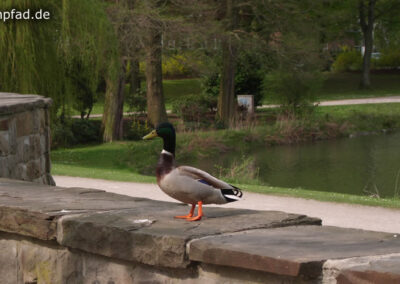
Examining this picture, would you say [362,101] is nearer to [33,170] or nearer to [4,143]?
[33,170]

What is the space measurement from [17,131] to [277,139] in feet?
61.7

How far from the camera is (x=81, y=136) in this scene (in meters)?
23.5

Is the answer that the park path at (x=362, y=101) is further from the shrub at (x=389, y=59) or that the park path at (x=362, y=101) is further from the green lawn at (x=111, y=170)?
the shrub at (x=389, y=59)

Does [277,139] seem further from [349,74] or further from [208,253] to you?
[349,74]

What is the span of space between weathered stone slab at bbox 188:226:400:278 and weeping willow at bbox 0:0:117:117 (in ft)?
44.2

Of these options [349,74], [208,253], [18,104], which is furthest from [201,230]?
[349,74]

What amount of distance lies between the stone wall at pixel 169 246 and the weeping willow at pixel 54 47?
39.6 feet

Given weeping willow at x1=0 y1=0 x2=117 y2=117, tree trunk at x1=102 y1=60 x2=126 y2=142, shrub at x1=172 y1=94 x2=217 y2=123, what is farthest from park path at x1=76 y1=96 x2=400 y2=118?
weeping willow at x1=0 y1=0 x2=117 y2=117

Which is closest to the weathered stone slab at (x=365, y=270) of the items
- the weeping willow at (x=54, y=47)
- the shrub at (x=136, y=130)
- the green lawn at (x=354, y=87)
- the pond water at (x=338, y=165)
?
the pond water at (x=338, y=165)

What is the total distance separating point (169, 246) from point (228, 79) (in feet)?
87.7

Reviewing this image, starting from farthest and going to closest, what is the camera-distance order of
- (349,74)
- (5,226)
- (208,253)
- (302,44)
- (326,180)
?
1. (349,74)
2. (302,44)
3. (326,180)
4. (5,226)
5. (208,253)

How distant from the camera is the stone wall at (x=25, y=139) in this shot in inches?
285

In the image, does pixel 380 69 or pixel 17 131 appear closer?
pixel 17 131

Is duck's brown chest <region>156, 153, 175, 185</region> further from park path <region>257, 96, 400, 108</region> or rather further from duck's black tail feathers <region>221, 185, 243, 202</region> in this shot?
park path <region>257, 96, 400, 108</region>
